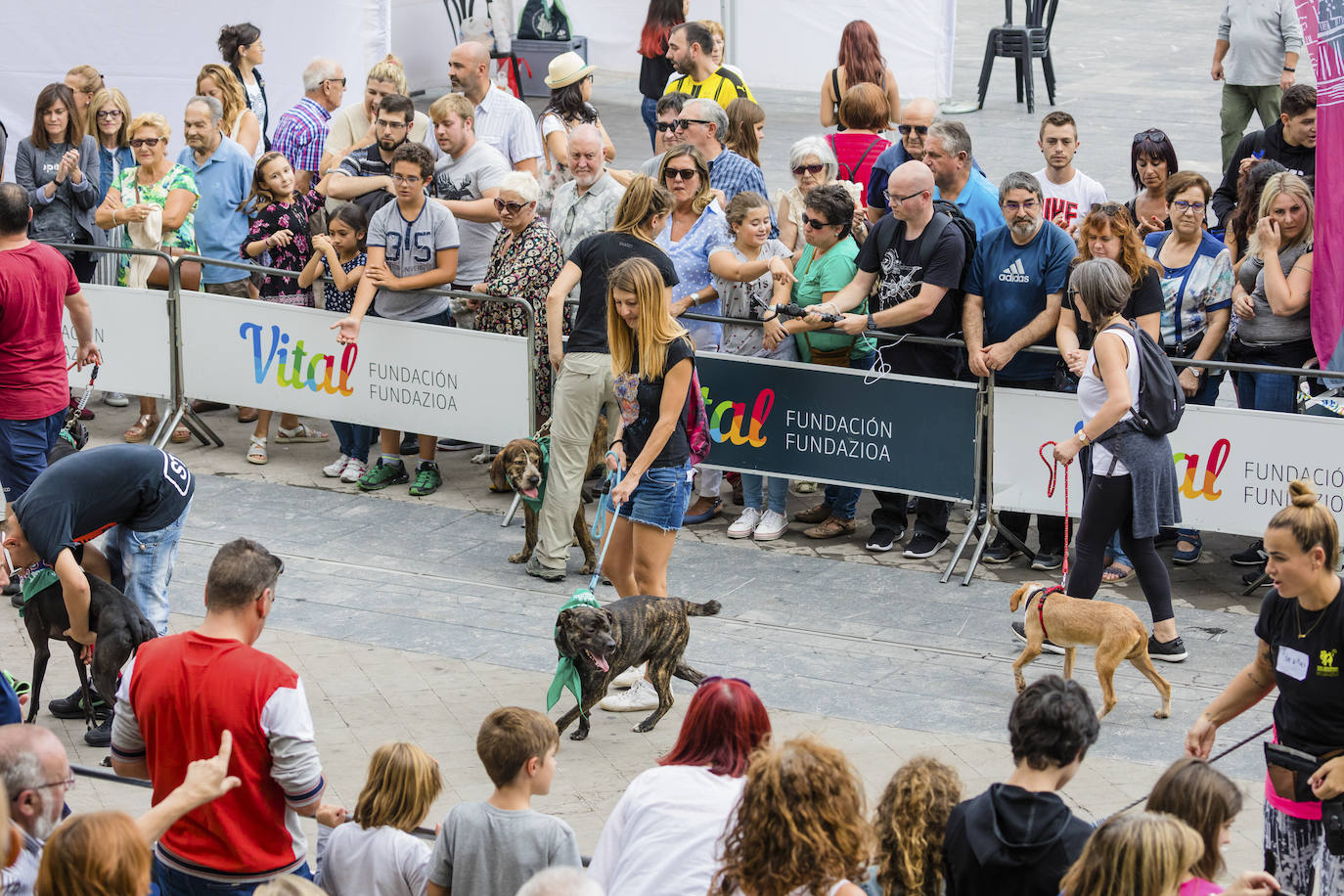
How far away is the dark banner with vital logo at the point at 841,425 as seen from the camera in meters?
9.00

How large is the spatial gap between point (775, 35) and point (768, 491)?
11.9 m

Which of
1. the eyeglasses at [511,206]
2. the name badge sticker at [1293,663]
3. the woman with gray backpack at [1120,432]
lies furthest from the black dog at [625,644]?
the eyeglasses at [511,206]

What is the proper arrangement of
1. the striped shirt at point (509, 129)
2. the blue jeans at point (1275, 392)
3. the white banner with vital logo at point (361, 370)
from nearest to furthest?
the blue jeans at point (1275, 392) < the white banner with vital logo at point (361, 370) < the striped shirt at point (509, 129)

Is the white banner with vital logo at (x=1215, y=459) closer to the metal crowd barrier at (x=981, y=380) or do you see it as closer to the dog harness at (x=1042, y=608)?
the metal crowd barrier at (x=981, y=380)

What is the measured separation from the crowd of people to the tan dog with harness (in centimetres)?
36

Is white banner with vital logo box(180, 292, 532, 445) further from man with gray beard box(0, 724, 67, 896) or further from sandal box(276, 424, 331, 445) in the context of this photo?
man with gray beard box(0, 724, 67, 896)

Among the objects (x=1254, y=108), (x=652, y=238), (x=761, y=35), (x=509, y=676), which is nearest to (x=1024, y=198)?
(x=652, y=238)

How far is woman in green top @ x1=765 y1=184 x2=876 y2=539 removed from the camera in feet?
30.2

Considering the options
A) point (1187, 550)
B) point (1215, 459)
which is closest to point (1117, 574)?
point (1187, 550)

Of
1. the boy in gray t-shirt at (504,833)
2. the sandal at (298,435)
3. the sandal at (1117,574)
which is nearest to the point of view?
the boy in gray t-shirt at (504,833)

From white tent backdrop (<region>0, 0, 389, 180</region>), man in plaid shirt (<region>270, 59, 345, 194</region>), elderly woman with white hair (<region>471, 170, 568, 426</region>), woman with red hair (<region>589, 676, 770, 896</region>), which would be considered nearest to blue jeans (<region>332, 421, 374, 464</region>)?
elderly woman with white hair (<region>471, 170, 568, 426</region>)

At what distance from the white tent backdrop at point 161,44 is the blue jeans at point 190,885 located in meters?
11.7

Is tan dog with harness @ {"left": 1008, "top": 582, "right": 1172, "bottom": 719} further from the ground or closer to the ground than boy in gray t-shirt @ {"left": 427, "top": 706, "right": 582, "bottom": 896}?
closer to the ground

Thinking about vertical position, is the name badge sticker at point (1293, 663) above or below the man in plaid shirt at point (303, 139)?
below
